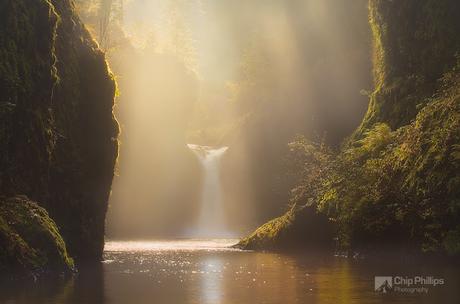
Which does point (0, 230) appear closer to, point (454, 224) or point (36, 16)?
point (36, 16)

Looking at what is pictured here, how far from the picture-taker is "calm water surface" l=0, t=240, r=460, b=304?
15312mm

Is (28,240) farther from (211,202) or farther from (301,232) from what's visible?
(211,202)

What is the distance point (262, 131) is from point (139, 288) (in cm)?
5543

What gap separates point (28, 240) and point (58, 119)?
770 cm

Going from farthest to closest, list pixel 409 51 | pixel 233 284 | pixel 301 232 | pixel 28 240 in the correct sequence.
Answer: pixel 301 232 < pixel 409 51 < pixel 28 240 < pixel 233 284

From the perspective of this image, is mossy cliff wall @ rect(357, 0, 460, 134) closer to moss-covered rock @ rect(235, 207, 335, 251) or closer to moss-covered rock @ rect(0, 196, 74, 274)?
moss-covered rock @ rect(235, 207, 335, 251)

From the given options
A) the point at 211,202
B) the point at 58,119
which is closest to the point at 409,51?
the point at 58,119

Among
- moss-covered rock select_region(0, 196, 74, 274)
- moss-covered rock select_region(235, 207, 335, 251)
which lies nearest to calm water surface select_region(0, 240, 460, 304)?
moss-covered rock select_region(0, 196, 74, 274)

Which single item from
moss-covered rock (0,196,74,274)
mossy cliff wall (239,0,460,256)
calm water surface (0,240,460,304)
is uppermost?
mossy cliff wall (239,0,460,256)

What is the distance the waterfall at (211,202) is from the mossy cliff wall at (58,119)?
3520 centimetres

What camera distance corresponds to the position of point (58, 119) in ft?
91.0

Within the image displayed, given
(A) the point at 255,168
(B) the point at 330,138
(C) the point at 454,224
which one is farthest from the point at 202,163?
(C) the point at 454,224

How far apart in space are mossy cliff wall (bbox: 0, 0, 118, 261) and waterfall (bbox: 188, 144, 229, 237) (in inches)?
1386

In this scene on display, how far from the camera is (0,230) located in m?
19.6
